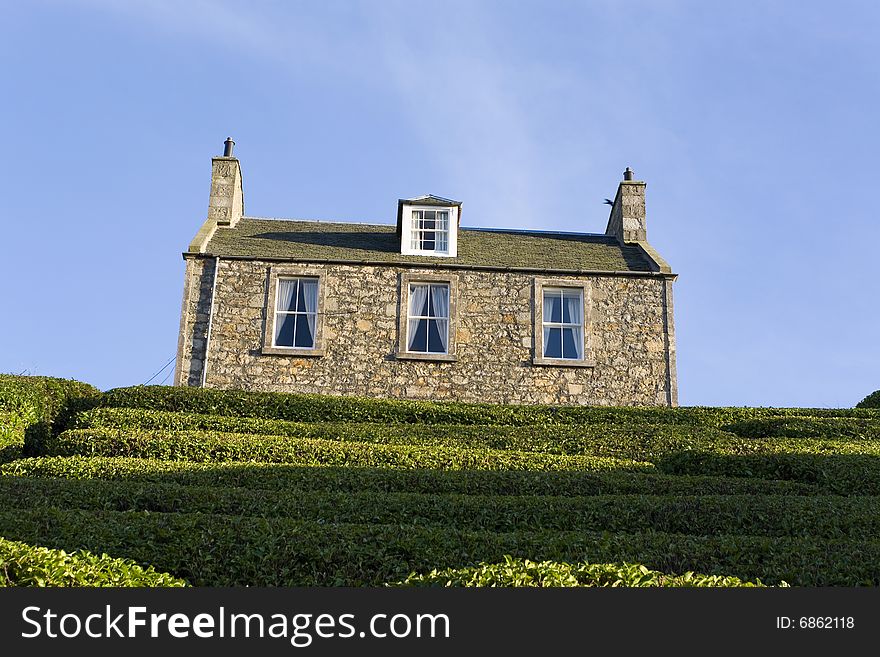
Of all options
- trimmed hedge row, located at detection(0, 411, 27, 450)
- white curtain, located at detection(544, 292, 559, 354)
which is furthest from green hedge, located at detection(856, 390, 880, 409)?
trimmed hedge row, located at detection(0, 411, 27, 450)

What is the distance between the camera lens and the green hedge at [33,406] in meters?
15.3

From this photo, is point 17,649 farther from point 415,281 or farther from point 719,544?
point 415,281

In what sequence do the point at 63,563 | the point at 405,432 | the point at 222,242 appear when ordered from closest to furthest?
the point at 63,563, the point at 405,432, the point at 222,242

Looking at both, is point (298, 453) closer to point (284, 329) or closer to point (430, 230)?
point (284, 329)

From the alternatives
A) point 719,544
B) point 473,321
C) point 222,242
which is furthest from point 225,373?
point 719,544

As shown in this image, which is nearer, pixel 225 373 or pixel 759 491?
pixel 759 491

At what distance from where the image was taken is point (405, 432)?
16453mm

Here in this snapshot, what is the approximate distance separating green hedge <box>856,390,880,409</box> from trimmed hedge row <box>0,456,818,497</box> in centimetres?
1089

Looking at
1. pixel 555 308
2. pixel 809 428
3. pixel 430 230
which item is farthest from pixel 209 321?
pixel 809 428

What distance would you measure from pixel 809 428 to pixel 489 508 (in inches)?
361

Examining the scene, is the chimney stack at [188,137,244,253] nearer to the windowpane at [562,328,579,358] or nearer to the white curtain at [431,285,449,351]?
the white curtain at [431,285,449,351]

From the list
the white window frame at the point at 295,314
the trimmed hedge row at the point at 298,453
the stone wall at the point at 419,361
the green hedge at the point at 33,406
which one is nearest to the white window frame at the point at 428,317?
the stone wall at the point at 419,361

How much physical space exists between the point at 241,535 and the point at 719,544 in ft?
14.7

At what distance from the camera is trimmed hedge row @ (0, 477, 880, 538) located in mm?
10266
